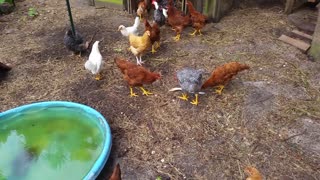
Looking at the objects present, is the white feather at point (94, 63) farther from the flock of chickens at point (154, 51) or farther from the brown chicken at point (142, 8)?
the brown chicken at point (142, 8)

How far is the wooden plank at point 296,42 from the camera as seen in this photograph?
5.09 metres

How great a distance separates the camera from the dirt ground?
340 cm

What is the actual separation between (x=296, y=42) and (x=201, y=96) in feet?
6.88

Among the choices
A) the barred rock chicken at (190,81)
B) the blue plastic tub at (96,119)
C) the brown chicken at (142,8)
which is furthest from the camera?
the brown chicken at (142,8)

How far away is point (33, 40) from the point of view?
18.7 feet

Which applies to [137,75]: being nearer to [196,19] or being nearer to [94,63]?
[94,63]

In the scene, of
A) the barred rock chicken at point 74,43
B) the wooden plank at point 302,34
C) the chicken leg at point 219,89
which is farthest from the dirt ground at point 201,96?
the wooden plank at point 302,34

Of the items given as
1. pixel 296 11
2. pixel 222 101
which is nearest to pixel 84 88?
pixel 222 101

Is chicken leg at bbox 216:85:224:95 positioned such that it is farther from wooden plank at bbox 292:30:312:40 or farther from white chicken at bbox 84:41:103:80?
wooden plank at bbox 292:30:312:40

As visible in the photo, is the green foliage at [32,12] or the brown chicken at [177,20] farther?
the green foliage at [32,12]

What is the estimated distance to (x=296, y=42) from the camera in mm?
5242

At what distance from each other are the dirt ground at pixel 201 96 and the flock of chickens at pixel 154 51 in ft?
0.57

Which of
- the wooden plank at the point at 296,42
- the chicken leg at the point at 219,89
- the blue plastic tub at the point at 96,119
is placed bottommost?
the chicken leg at the point at 219,89

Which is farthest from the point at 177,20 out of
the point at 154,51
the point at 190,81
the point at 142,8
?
the point at 190,81
